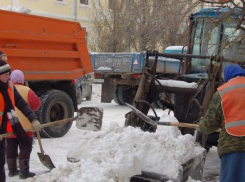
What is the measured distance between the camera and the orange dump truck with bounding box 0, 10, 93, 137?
6973mm

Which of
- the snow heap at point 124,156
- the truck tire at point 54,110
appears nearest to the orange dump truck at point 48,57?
the truck tire at point 54,110

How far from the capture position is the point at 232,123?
3457 millimetres

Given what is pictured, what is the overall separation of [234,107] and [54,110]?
16.9 feet

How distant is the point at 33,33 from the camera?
728 centimetres

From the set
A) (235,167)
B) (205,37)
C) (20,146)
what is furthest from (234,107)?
(20,146)

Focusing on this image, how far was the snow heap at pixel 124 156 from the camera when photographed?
13.4 ft

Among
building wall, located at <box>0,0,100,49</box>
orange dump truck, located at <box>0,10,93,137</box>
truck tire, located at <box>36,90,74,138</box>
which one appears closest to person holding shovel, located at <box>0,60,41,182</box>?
orange dump truck, located at <box>0,10,93,137</box>

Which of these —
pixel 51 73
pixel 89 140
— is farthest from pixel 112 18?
pixel 89 140

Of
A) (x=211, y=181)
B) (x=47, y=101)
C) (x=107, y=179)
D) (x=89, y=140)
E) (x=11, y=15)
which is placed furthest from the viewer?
(x=47, y=101)

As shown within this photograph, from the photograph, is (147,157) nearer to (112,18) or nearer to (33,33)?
(33,33)

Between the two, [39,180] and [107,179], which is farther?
[39,180]

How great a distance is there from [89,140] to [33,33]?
3.09 meters

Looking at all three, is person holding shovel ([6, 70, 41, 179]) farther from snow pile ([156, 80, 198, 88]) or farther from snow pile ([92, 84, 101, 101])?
snow pile ([92, 84, 101, 101])

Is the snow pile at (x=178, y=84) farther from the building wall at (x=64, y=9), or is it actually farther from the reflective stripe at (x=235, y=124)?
the building wall at (x=64, y=9)
